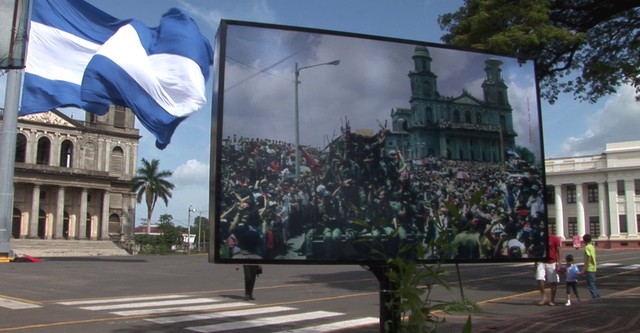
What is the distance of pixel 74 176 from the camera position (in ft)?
229

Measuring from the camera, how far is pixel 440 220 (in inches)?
191

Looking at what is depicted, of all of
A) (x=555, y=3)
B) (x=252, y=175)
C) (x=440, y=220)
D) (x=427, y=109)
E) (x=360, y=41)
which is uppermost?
(x=555, y=3)

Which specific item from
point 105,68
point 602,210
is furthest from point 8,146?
point 602,210

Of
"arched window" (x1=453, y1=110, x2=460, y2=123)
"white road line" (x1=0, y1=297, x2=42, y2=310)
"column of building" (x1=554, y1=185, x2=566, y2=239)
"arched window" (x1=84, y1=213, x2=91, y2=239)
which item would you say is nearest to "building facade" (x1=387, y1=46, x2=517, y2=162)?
"arched window" (x1=453, y1=110, x2=460, y2=123)

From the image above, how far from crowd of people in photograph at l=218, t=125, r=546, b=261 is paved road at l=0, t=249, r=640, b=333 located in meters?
1.56

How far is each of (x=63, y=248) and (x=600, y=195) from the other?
63.5 metres

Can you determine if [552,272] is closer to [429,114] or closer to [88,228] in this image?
[429,114]

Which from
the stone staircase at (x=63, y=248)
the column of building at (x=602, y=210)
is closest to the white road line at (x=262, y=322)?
the stone staircase at (x=63, y=248)

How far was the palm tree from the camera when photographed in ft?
255

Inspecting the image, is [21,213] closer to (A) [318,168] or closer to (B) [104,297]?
(B) [104,297]

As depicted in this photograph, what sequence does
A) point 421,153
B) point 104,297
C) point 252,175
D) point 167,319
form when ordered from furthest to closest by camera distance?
point 104,297, point 167,319, point 421,153, point 252,175

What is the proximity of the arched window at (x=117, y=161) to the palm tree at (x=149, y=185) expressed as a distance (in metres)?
2.30

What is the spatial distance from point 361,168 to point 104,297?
12.8 meters

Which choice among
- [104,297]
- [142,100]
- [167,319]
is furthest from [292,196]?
[104,297]
